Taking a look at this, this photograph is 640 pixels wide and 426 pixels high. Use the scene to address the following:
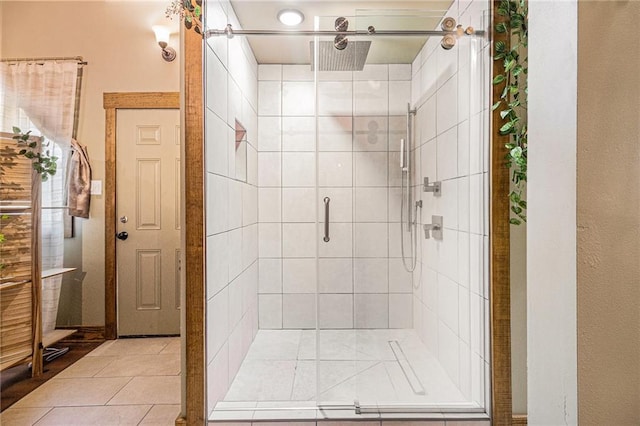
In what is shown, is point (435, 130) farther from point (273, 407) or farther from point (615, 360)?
point (273, 407)

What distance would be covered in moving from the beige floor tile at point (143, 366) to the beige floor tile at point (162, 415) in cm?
43

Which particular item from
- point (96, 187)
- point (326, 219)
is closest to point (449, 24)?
point (326, 219)

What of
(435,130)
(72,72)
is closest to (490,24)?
(435,130)

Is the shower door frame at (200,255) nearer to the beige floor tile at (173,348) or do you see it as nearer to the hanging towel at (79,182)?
the beige floor tile at (173,348)

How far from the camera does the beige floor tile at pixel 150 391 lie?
6.66ft

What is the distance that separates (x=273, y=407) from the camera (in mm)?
1769

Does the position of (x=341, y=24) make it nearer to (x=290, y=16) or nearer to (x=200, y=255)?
(x=290, y=16)

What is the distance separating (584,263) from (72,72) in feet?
11.9

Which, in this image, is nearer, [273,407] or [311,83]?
[273,407]

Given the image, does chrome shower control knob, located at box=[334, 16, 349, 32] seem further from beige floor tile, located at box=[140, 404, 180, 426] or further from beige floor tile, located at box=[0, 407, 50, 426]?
beige floor tile, located at box=[0, 407, 50, 426]

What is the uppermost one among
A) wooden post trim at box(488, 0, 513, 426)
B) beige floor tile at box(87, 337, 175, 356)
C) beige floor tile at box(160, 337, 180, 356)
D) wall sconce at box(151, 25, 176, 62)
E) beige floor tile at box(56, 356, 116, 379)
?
wall sconce at box(151, 25, 176, 62)

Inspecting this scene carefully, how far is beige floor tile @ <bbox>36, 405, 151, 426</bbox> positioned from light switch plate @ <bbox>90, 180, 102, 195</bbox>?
1756 mm

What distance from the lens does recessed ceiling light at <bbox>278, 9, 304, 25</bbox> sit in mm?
2221

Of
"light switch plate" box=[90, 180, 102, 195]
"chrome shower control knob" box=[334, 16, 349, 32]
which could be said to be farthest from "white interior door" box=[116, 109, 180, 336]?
"chrome shower control knob" box=[334, 16, 349, 32]
